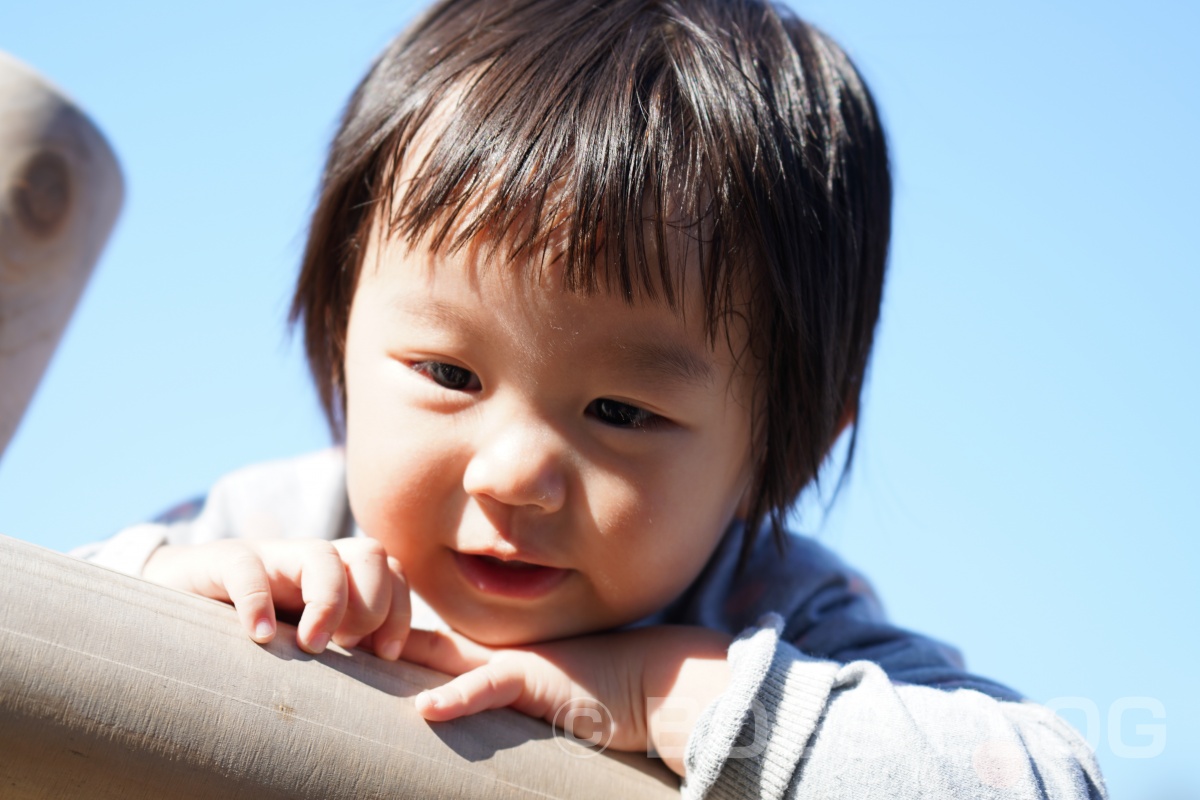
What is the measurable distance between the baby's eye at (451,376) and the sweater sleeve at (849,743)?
0.38 metres

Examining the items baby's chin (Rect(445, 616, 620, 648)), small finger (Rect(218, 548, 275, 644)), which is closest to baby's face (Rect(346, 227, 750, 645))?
baby's chin (Rect(445, 616, 620, 648))

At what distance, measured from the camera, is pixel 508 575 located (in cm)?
120

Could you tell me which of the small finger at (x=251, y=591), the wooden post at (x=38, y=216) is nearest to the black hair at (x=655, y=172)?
the wooden post at (x=38, y=216)

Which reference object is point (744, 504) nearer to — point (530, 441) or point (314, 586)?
point (530, 441)

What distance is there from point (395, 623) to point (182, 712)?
33cm

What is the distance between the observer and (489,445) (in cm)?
112

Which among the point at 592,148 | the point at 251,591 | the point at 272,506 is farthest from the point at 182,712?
the point at 272,506

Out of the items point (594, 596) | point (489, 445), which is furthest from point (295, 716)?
point (594, 596)

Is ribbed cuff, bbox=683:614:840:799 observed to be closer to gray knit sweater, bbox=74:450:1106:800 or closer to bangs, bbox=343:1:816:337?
gray knit sweater, bbox=74:450:1106:800

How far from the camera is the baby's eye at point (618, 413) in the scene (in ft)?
3.82

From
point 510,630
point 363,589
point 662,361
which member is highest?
point 662,361

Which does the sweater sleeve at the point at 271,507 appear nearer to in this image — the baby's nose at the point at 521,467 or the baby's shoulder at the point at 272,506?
the baby's shoulder at the point at 272,506

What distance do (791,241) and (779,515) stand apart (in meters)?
0.38

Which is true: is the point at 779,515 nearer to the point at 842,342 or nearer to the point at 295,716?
the point at 842,342
